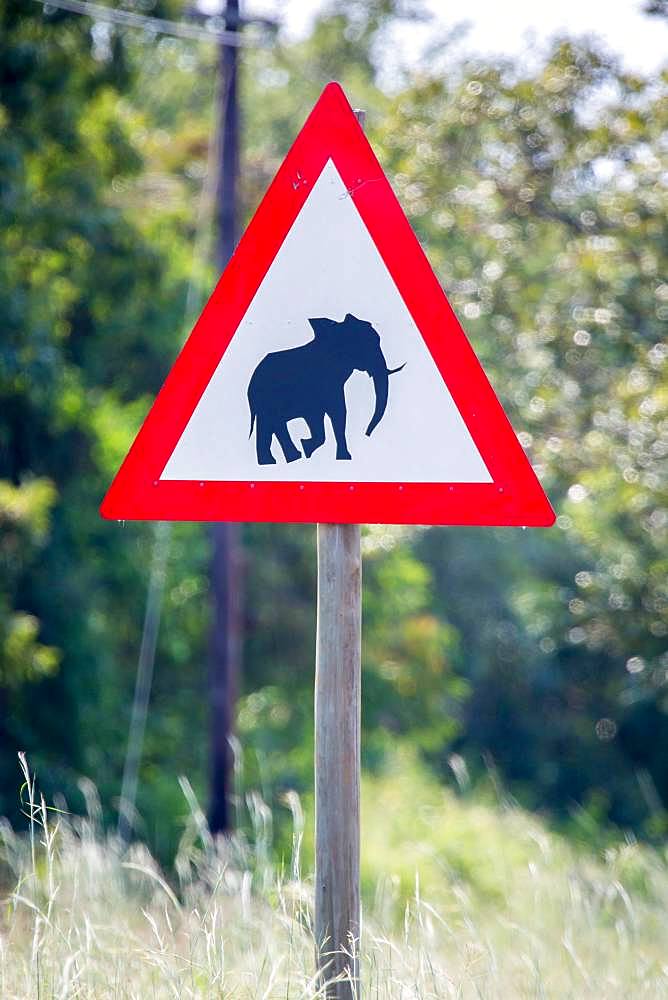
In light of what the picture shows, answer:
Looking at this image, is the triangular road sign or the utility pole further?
the utility pole

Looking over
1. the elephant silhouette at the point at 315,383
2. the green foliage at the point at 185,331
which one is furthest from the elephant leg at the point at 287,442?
the green foliage at the point at 185,331

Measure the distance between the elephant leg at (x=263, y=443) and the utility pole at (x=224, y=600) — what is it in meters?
7.22

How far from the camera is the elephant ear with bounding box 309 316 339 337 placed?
2401 mm

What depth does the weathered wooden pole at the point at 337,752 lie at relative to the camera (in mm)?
2402

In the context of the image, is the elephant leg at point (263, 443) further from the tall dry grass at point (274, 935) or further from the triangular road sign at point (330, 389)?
the tall dry grass at point (274, 935)

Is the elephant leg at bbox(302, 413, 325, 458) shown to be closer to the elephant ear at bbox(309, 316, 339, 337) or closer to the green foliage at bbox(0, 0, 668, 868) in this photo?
the elephant ear at bbox(309, 316, 339, 337)

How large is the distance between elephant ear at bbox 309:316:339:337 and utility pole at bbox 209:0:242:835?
285 inches

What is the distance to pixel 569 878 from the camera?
343 centimetres

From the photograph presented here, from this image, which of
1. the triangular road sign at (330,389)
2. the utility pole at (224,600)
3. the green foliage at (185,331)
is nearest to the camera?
the triangular road sign at (330,389)

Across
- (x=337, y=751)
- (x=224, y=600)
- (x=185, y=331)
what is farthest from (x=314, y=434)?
(x=185, y=331)

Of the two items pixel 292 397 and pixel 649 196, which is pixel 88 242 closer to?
pixel 649 196

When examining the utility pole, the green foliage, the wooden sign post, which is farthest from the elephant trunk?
the utility pole

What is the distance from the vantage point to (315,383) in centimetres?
241

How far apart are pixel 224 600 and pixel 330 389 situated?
745 centimetres
